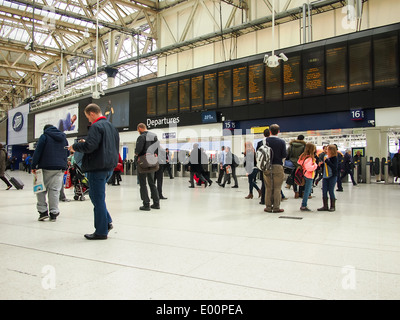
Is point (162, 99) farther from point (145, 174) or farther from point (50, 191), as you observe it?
point (50, 191)

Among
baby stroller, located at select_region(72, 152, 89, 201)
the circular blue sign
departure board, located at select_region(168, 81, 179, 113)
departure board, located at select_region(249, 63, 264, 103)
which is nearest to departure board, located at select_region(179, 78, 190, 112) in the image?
departure board, located at select_region(168, 81, 179, 113)

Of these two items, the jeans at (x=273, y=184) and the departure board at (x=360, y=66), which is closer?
the jeans at (x=273, y=184)

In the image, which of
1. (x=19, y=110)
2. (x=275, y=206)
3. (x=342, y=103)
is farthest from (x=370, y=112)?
(x=19, y=110)

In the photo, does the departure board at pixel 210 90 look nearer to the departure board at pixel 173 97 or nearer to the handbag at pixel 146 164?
the departure board at pixel 173 97

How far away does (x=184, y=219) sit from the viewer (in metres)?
5.06

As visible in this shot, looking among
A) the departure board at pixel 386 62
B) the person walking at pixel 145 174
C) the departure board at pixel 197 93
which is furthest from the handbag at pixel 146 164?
the departure board at pixel 197 93

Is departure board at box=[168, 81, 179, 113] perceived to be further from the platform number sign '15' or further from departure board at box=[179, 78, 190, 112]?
the platform number sign '15'

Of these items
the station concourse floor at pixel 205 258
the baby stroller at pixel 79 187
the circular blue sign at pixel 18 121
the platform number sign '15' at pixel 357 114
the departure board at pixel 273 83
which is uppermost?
the circular blue sign at pixel 18 121

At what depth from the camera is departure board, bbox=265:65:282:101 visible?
1225 centimetres

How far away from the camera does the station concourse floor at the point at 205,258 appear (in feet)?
7.08

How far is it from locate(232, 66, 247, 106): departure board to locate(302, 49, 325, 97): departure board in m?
2.44

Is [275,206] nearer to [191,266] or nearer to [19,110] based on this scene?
[191,266]

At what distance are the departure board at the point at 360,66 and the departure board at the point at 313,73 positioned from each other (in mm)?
918

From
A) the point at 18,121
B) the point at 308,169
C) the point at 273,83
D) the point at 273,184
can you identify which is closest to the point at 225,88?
the point at 273,83
